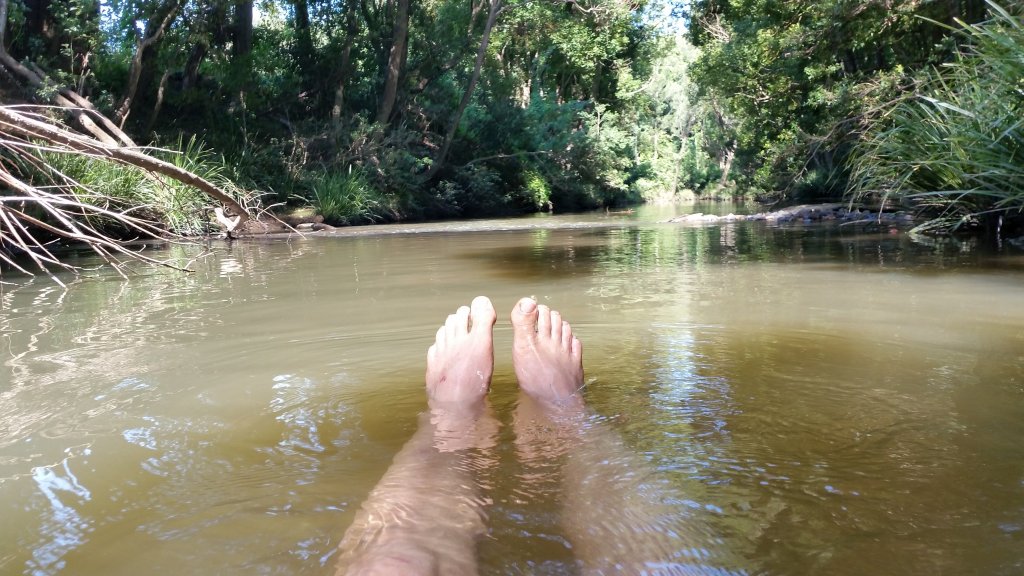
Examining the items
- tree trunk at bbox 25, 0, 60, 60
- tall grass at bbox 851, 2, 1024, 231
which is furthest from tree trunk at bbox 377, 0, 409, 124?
tall grass at bbox 851, 2, 1024, 231

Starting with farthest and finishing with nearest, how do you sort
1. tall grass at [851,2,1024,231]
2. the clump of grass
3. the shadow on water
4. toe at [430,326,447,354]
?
the clump of grass, the shadow on water, tall grass at [851,2,1024,231], toe at [430,326,447,354]

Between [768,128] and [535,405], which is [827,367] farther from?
[768,128]

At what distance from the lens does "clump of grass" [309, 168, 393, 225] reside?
1446 cm

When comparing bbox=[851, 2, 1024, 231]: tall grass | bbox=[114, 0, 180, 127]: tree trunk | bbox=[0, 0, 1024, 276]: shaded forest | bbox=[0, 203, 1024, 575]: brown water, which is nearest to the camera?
bbox=[0, 203, 1024, 575]: brown water

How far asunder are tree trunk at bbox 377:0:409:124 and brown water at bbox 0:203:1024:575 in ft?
40.6

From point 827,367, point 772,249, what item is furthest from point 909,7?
point 827,367

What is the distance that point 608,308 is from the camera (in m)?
4.17

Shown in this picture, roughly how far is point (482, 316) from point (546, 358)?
30 cm

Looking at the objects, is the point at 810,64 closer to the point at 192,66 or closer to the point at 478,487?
the point at 192,66

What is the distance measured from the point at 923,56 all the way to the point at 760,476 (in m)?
10.8

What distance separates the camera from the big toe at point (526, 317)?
9.21 feet

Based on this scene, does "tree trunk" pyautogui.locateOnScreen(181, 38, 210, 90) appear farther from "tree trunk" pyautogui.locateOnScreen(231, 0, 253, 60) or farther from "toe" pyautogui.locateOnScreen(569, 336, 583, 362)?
"toe" pyautogui.locateOnScreen(569, 336, 583, 362)

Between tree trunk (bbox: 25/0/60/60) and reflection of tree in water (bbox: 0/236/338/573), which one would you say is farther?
tree trunk (bbox: 25/0/60/60)

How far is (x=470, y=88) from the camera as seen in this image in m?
16.6
